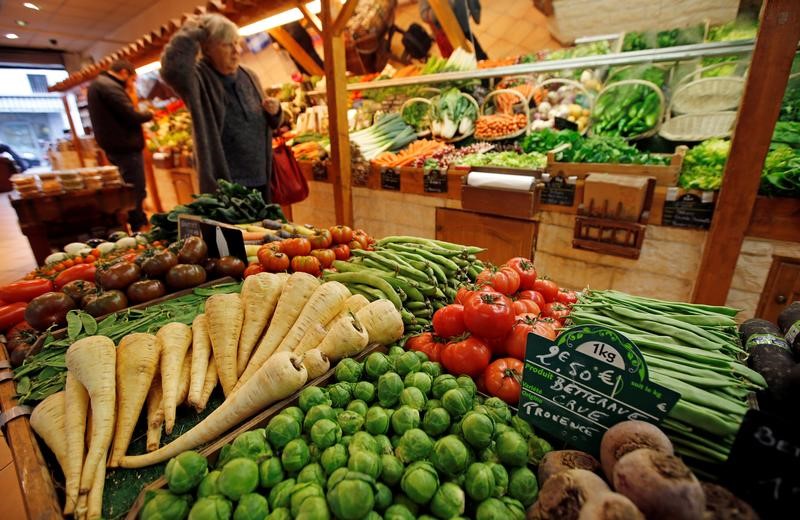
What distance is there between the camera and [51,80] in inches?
680

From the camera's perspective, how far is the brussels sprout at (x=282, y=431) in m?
0.90

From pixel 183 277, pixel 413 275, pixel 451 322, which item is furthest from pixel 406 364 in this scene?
pixel 183 277

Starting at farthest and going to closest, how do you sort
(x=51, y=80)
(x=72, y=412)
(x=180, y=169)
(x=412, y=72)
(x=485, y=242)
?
(x=51, y=80) < (x=180, y=169) < (x=412, y=72) < (x=485, y=242) < (x=72, y=412)

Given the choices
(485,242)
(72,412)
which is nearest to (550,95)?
(485,242)

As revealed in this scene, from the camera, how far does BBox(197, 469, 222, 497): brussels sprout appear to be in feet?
2.61

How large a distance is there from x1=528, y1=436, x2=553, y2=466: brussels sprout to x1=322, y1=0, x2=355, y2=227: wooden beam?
13.6 feet

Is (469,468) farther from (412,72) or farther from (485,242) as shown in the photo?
(412,72)

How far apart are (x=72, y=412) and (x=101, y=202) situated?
16.5 feet

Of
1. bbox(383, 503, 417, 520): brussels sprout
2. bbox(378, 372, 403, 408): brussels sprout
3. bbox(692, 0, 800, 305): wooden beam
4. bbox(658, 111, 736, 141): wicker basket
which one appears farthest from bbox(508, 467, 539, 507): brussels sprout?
bbox(658, 111, 736, 141): wicker basket

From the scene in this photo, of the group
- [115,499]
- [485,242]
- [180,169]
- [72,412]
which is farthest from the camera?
[180,169]

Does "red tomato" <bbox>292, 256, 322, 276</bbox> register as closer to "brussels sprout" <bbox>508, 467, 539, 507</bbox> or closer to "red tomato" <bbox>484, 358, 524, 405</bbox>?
"red tomato" <bbox>484, 358, 524, 405</bbox>

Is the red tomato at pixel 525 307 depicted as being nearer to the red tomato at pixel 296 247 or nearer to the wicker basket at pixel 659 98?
the red tomato at pixel 296 247

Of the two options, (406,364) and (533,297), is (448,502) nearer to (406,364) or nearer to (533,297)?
(406,364)

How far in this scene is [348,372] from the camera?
45.6 inches
